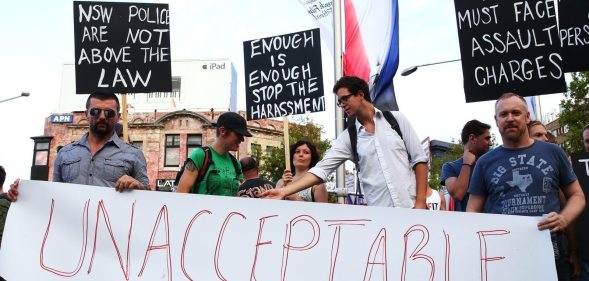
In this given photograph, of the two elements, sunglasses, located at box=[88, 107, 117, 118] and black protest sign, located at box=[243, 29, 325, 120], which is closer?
sunglasses, located at box=[88, 107, 117, 118]

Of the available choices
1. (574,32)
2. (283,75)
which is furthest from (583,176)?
(283,75)

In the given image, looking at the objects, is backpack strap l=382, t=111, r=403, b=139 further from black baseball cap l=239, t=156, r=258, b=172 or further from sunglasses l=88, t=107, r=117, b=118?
black baseball cap l=239, t=156, r=258, b=172

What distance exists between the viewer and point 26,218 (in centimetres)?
323

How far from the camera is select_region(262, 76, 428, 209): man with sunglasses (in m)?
3.40

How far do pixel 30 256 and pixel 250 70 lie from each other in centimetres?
382

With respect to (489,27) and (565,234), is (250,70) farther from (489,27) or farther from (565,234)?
(565,234)

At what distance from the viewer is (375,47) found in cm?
711

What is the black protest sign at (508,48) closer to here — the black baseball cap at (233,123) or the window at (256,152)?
the black baseball cap at (233,123)

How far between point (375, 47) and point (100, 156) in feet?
14.4

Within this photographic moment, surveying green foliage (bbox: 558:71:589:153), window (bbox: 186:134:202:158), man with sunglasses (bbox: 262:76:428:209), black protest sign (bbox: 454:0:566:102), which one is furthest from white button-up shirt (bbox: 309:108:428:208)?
window (bbox: 186:134:202:158)

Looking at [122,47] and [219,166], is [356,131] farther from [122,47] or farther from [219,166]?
[122,47]

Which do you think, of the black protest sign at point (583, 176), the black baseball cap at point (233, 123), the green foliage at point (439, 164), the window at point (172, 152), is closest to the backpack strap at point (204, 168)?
the black baseball cap at point (233, 123)

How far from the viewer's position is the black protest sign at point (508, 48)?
4352 millimetres

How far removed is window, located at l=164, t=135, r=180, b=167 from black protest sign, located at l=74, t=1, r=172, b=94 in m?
29.3
